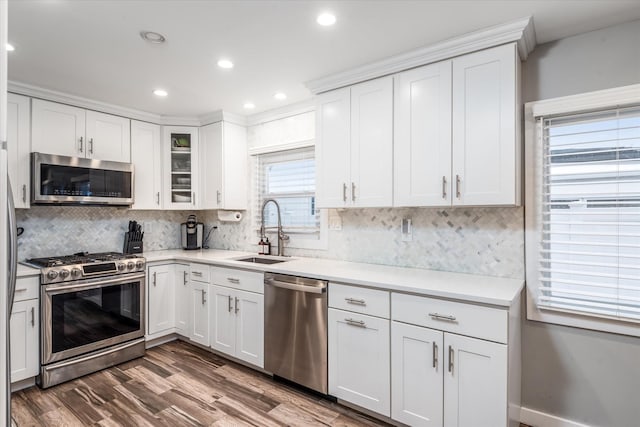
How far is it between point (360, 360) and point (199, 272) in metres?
1.86

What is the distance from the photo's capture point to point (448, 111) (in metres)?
2.18

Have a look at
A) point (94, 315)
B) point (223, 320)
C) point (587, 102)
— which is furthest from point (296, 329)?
point (587, 102)

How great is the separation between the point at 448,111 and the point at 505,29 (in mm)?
525

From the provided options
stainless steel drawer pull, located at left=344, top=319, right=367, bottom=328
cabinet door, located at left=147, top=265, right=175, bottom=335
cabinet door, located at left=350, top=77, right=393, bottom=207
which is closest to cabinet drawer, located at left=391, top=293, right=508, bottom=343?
stainless steel drawer pull, located at left=344, top=319, right=367, bottom=328

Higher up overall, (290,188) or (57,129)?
(57,129)

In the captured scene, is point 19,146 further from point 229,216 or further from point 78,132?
point 229,216

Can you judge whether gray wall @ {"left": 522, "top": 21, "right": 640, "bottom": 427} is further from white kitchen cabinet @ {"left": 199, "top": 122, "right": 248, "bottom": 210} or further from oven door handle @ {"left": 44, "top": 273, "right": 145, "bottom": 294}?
oven door handle @ {"left": 44, "top": 273, "right": 145, "bottom": 294}

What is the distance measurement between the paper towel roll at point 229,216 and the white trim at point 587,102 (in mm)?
2928

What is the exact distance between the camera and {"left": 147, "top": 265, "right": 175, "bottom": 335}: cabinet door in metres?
3.34

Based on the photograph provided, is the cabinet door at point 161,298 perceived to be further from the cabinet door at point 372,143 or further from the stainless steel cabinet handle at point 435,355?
the stainless steel cabinet handle at point 435,355

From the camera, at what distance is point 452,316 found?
1.86 metres

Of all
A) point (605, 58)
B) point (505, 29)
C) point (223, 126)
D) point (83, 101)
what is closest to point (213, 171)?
point (223, 126)

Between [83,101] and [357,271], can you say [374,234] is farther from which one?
[83,101]

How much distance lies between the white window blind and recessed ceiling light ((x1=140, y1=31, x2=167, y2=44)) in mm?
1576
